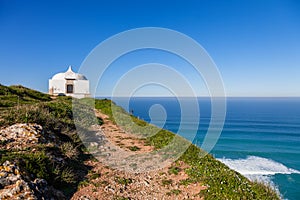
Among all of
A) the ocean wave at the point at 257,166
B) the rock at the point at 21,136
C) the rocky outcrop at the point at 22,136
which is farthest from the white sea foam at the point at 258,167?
the rock at the point at 21,136

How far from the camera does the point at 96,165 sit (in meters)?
9.07

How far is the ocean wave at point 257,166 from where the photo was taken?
36394 millimetres

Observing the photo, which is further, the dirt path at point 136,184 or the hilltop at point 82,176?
the dirt path at point 136,184

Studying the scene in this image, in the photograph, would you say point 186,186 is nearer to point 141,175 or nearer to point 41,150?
point 141,175

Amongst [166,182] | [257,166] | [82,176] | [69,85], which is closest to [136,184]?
[166,182]

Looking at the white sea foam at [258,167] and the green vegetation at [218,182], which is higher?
the green vegetation at [218,182]

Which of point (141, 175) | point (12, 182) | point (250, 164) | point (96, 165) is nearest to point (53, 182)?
point (12, 182)

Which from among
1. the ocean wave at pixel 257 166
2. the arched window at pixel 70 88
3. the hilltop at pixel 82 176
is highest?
the arched window at pixel 70 88

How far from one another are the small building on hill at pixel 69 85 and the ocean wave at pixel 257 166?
101 ft

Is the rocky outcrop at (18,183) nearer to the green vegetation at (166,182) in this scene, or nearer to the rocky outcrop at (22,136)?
the rocky outcrop at (22,136)

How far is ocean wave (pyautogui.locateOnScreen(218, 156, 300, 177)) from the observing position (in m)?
36.4

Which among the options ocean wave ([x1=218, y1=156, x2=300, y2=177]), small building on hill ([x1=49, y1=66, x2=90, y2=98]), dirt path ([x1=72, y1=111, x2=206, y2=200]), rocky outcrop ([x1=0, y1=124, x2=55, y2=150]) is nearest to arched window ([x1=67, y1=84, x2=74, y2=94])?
small building on hill ([x1=49, y1=66, x2=90, y2=98])

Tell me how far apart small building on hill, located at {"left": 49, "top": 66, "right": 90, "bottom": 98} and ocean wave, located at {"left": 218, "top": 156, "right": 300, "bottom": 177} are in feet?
101

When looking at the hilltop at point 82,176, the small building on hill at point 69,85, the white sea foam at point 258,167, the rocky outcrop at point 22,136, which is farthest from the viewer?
the small building on hill at point 69,85
